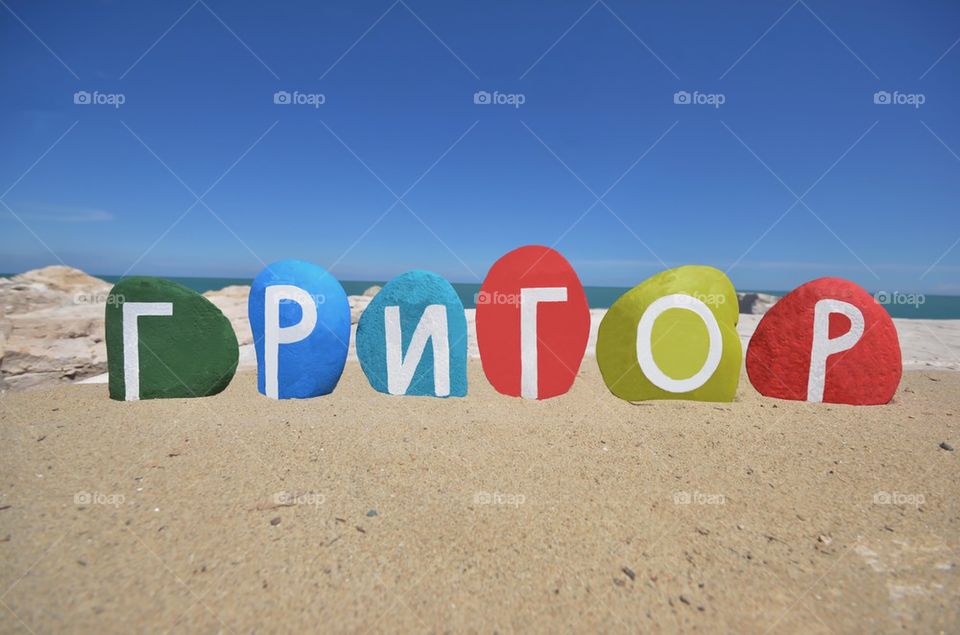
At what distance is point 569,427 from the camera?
4.19m

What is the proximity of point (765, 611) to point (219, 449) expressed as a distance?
355 centimetres

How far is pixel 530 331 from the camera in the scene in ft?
17.1

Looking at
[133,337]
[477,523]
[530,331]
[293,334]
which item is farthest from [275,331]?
[477,523]

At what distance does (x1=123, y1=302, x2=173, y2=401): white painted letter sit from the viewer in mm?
5078

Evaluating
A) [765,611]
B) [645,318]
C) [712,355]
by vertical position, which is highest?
[645,318]

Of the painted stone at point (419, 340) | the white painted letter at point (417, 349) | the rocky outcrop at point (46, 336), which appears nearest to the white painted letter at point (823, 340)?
the painted stone at point (419, 340)

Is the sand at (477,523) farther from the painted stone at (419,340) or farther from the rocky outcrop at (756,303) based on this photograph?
the rocky outcrop at (756,303)

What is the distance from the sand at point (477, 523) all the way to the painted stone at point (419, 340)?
866 mm

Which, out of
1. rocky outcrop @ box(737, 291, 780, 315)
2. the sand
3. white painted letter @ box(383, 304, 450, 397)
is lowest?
the sand

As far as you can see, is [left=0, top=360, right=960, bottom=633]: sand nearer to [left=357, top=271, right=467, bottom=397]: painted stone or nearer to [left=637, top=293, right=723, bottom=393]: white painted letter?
[left=637, top=293, right=723, bottom=393]: white painted letter

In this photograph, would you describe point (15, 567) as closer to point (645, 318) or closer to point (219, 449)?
point (219, 449)

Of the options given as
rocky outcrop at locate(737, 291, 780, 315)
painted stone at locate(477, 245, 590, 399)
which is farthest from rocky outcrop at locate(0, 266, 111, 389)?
rocky outcrop at locate(737, 291, 780, 315)

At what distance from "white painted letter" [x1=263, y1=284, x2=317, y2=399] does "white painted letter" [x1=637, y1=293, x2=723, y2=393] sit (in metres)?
3.60

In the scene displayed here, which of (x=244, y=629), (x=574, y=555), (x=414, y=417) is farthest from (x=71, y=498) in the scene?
(x=574, y=555)
